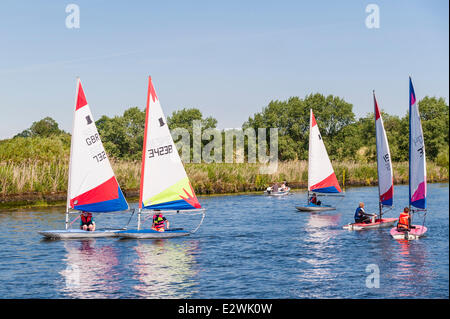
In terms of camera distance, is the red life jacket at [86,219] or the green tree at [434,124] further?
the green tree at [434,124]

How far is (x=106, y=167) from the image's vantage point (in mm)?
31828

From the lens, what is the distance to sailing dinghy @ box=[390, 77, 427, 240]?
29453 mm

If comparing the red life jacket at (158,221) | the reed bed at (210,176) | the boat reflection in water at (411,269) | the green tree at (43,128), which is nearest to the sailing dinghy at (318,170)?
the reed bed at (210,176)

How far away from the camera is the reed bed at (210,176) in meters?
49.8

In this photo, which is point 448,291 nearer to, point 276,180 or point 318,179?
point 318,179

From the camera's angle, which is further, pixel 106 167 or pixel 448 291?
pixel 106 167

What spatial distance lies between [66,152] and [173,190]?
112ft

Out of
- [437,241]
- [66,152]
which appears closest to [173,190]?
[437,241]

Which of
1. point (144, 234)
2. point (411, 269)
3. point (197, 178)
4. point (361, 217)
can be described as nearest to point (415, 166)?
point (361, 217)

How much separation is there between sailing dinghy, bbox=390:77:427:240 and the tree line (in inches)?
2984

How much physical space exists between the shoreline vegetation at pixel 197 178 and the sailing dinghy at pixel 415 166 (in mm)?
31300

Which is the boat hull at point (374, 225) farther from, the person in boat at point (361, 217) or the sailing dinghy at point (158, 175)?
the sailing dinghy at point (158, 175)

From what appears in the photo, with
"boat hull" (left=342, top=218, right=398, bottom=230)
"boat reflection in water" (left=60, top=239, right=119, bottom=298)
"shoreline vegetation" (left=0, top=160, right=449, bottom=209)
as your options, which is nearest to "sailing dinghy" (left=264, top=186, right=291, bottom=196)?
"shoreline vegetation" (left=0, top=160, right=449, bottom=209)
